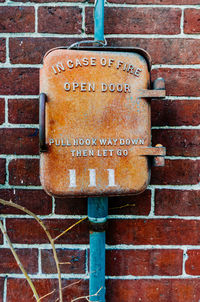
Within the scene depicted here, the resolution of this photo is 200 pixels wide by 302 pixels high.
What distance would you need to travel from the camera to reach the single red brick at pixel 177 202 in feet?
2.39

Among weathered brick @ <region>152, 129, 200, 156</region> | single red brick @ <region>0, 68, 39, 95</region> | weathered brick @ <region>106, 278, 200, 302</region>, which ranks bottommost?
weathered brick @ <region>106, 278, 200, 302</region>

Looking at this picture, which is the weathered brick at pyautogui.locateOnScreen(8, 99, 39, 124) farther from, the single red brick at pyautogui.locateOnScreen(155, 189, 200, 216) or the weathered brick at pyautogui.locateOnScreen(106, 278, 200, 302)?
the weathered brick at pyautogui.locateOnScreen(106, 278, 200, 302)

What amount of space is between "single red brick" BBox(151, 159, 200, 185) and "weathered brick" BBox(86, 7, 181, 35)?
34 cm

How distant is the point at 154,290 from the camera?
2.45 feet

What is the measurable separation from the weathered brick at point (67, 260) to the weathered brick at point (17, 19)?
59 centimetres

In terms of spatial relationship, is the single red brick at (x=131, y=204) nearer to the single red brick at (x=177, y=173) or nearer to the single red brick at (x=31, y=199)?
the single red brick at (x=177, y=173)

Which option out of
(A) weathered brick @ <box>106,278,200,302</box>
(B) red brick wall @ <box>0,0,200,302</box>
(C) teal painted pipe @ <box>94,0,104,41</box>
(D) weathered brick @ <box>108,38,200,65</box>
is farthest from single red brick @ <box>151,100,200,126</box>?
(A) weathered brick @ <box>106,278,200,302</box>

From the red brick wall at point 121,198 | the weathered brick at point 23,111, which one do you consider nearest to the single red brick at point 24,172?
the red brick wall at point 121,198

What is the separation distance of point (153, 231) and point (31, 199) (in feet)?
1.12

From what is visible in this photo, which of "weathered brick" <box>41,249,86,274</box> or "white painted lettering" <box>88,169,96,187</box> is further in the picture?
"weathered brick" <box>41,249,86,274</box>

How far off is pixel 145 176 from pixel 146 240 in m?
0.24

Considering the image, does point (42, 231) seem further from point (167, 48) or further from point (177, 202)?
point (167, 48)

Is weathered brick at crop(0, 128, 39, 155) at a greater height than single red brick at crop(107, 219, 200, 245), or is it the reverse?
weathered brick at crop(0, 128, 39, 155)

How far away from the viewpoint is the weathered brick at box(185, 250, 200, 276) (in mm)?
742
